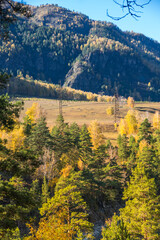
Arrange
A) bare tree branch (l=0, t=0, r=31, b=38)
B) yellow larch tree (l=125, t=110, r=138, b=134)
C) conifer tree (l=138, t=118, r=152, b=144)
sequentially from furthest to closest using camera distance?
yellow larch tree (l=125, t=110, r=138, b=134) < conifer tree (l=138, t=118, r=152, b=144) < bare tree branch (l=0, t=0, r=31, b=38)

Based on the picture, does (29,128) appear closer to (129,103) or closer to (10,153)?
(10,153)

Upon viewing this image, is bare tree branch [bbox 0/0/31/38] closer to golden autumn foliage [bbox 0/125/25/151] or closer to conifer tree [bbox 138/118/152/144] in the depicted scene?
golden autumn foliage [bbox 0/125/25/151]

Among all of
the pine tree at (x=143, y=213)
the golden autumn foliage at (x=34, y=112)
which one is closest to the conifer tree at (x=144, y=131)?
the pine tree at (x=143, y=213)

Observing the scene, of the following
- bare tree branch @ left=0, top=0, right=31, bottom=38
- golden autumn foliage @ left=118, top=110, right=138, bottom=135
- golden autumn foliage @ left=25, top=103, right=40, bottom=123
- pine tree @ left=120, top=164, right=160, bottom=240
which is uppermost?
bare tree branch @ left=0, top=0, right=31, bottom=38

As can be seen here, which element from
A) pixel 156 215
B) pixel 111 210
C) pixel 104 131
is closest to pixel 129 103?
pixel 104 131

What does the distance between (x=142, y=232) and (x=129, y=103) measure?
144 meters

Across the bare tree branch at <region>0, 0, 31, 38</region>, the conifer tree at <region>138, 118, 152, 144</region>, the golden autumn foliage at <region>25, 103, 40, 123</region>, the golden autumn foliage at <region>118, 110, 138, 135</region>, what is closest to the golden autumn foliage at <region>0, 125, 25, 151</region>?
the golden autumn foliage at <region>25, 103, 40, 123</region>

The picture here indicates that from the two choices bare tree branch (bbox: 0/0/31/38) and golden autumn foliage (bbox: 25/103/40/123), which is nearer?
bare tree branch (bbox: 0/0/31/38)

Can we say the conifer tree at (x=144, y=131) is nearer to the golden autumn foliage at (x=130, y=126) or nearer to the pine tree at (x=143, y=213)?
the golden autumn foliage at (x=130, y=126)

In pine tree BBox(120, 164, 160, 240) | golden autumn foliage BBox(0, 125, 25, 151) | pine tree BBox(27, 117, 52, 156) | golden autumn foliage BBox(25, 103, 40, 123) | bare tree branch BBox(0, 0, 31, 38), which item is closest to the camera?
bare tree branch BBox(0, 0, 31, 38)

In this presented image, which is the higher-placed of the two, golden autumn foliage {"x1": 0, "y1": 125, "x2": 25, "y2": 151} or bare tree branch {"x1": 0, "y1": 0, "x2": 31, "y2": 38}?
bare tree branch {"x1": 0, "y1": 0, "x2": 31, "y2": 38}

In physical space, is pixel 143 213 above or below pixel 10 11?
below

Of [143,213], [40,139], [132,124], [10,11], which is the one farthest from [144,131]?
[10,11]

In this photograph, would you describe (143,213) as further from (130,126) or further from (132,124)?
(132,124)
